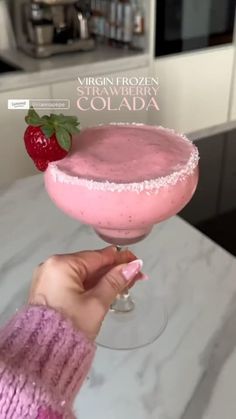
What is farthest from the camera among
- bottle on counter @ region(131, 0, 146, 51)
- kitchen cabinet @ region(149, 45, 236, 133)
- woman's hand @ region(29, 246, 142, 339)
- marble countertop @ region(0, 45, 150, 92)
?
kitchen cabinet @ region(149, 45, 236, 133)

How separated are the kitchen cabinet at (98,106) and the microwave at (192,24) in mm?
138

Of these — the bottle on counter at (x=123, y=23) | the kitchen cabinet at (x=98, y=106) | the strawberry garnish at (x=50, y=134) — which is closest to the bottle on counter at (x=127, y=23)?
the bottle on counter at (x=123, y=23)

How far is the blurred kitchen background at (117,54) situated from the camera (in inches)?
74.8

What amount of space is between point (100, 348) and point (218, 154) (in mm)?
684

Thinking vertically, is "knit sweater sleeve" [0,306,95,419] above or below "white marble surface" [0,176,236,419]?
above

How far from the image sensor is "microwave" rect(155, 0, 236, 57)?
2.04 m

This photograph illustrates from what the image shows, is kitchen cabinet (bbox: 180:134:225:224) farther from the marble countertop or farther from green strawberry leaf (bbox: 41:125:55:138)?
the marble countertop

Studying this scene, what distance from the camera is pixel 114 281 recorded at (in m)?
0.68

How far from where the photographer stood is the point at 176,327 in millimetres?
783

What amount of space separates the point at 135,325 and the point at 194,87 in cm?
156

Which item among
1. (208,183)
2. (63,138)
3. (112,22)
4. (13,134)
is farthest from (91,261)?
(112,22)

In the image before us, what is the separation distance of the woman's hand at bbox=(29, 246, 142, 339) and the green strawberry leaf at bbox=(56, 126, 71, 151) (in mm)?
131

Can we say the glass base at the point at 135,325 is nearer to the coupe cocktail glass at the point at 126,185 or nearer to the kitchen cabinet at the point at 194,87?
the coupe cocktail glass at the point at 126,185

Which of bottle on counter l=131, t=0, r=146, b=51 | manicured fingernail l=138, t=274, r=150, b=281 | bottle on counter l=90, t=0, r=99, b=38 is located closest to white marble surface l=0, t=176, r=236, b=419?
manicured fingernail l=138, t=274, r=150, b=281
